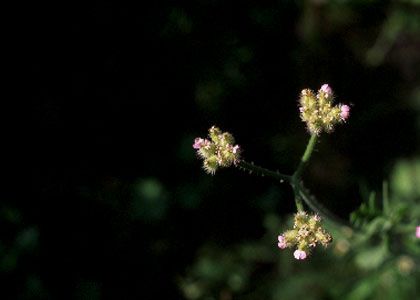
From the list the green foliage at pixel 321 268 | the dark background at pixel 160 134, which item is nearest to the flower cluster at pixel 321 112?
the green foliage at pixel 321 268

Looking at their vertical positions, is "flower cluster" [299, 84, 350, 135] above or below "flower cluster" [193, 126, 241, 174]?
above

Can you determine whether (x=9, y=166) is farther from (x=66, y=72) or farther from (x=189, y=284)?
(x=189, y=284)

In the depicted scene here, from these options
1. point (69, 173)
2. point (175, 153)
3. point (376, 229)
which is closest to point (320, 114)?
point (376, 229)

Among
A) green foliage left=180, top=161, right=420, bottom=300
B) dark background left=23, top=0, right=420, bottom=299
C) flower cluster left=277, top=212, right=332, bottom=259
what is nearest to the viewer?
flower cluster left=277, top=212, right=332, bottom=259

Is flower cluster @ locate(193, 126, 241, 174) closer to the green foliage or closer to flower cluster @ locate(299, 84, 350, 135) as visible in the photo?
flower cluster @ locate(299, 84, 350, 135)

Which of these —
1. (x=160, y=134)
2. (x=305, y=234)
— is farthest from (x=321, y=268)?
(x=305, y=234)

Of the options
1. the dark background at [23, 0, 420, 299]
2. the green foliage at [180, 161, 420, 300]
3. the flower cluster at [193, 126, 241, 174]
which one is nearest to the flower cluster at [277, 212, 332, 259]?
the flower cluster at [193, 126, 241, 174]
